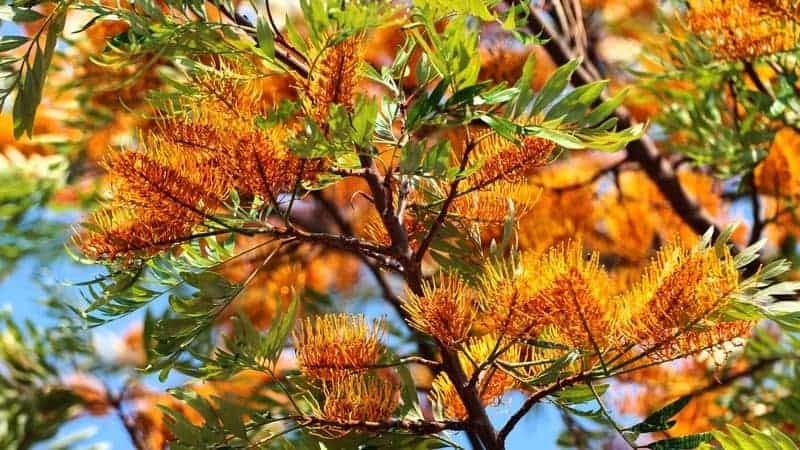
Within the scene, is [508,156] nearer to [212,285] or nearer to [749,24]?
[212,285]

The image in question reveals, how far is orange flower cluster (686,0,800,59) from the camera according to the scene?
95 cm

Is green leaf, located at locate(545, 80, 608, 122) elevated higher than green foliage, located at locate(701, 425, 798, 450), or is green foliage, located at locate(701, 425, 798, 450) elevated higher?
green leaf, located at locate(545, 80, 608, 122)

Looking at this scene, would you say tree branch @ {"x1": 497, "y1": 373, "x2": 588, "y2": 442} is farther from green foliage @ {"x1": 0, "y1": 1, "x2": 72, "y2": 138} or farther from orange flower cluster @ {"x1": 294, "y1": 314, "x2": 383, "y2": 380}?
green foliage @ {"x1": 0, "y1": 1, "x2": 72, "y2": 138}

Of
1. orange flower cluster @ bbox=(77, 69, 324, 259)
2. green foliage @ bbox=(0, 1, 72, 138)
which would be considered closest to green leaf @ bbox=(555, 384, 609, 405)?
orange flower cluster @ bbox=(77, 69, 324, 259)

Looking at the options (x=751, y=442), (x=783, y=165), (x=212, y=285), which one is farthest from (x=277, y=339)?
(x=783, y=165)

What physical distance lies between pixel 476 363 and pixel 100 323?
254 millimetres

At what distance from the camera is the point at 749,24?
98 cm

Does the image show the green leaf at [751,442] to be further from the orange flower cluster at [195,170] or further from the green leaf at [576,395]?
the orange flower cluster at [195,170]

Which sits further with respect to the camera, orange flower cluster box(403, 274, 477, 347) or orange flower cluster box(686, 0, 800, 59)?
orange flower cluster box(686, 0, 800, 59)

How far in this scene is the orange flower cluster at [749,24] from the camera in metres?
0.95

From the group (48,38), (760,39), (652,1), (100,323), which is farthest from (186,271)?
Result: (652,1)

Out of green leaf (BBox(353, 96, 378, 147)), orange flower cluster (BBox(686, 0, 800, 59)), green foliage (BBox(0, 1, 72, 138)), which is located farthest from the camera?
orange flower cluster (BBox(686, 0, 800, 59))

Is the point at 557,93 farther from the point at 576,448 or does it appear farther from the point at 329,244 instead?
the point at 576,448

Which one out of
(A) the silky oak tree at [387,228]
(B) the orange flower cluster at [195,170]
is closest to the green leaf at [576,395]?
(A) the silky oak tree at [387,228]
